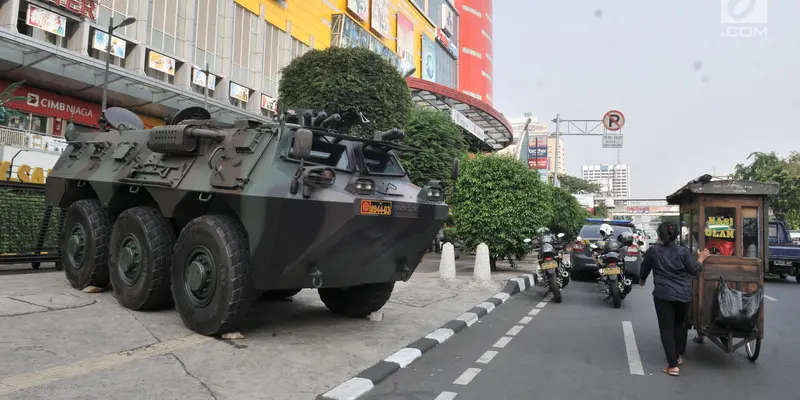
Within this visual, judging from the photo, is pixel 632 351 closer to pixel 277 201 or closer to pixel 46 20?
pixel 277 201

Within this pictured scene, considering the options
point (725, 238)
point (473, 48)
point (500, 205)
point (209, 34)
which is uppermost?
point (473, 48)

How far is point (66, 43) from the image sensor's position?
2228cm

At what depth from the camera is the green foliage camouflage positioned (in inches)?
368

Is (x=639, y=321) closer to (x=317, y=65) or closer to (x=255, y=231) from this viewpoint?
(x=255, y=231)

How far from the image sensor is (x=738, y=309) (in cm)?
559

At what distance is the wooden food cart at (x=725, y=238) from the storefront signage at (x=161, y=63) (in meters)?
23.8

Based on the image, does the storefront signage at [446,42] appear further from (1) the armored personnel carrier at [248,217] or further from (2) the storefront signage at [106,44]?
(1) the armored personnel carrier at [248,217]

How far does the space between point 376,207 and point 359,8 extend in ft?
129

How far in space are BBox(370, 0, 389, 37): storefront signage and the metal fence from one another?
3708 cm

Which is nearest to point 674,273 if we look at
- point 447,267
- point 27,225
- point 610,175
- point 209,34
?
point 447,267

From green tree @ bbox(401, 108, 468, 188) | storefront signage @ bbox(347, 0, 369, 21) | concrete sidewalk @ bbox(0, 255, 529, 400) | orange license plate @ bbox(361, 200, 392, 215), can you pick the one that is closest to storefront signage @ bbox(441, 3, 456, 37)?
storefront signage @ bbox(347, 0, 369, 21)

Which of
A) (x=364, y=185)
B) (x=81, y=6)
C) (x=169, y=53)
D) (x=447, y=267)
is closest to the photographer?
(x=364, y=185)

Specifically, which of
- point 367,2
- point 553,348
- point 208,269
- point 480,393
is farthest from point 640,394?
point 367,2

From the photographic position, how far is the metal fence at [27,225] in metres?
9.36
